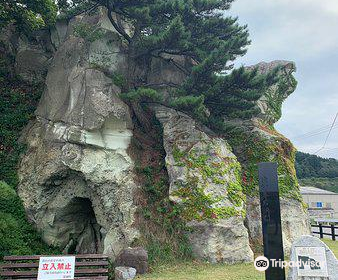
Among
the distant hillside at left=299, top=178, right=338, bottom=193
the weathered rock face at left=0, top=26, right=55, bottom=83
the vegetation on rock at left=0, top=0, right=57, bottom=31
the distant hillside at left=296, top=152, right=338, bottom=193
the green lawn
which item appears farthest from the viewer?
the distant hillside at left=296, top=152, right=338, bottom=193

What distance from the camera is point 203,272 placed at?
935 centimetres

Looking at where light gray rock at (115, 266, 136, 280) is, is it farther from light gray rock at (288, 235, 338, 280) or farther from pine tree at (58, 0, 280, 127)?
pine tree at (58, 0, 280, 127)

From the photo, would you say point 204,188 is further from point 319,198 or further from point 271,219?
point 319,198

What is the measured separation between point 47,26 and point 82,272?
41.7ft

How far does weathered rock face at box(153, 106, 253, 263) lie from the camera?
1085cm

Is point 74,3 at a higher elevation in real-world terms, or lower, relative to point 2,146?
higher

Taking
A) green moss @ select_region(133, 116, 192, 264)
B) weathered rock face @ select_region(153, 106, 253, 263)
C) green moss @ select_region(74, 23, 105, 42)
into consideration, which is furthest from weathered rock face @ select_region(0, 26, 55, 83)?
weathered rock face @ select_region(153, 106, 253, 263)

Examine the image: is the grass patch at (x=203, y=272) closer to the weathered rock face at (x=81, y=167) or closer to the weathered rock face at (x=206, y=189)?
the weathered rock face at (x=206, y=189)

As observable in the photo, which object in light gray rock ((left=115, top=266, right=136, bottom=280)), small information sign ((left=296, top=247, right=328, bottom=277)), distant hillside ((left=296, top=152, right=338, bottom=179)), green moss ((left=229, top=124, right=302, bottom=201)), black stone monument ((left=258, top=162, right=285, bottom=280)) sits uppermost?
distant hillside ((left=296, top=152, right=338, bottom=179))

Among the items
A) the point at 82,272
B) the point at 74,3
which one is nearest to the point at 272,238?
the point at 82,272

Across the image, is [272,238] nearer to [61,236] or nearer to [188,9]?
[61,236]

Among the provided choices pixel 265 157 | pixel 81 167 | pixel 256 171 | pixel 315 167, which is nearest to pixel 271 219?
pixel 81 167

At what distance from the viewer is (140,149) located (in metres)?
13.7

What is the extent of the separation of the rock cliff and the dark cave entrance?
4 centimetres
